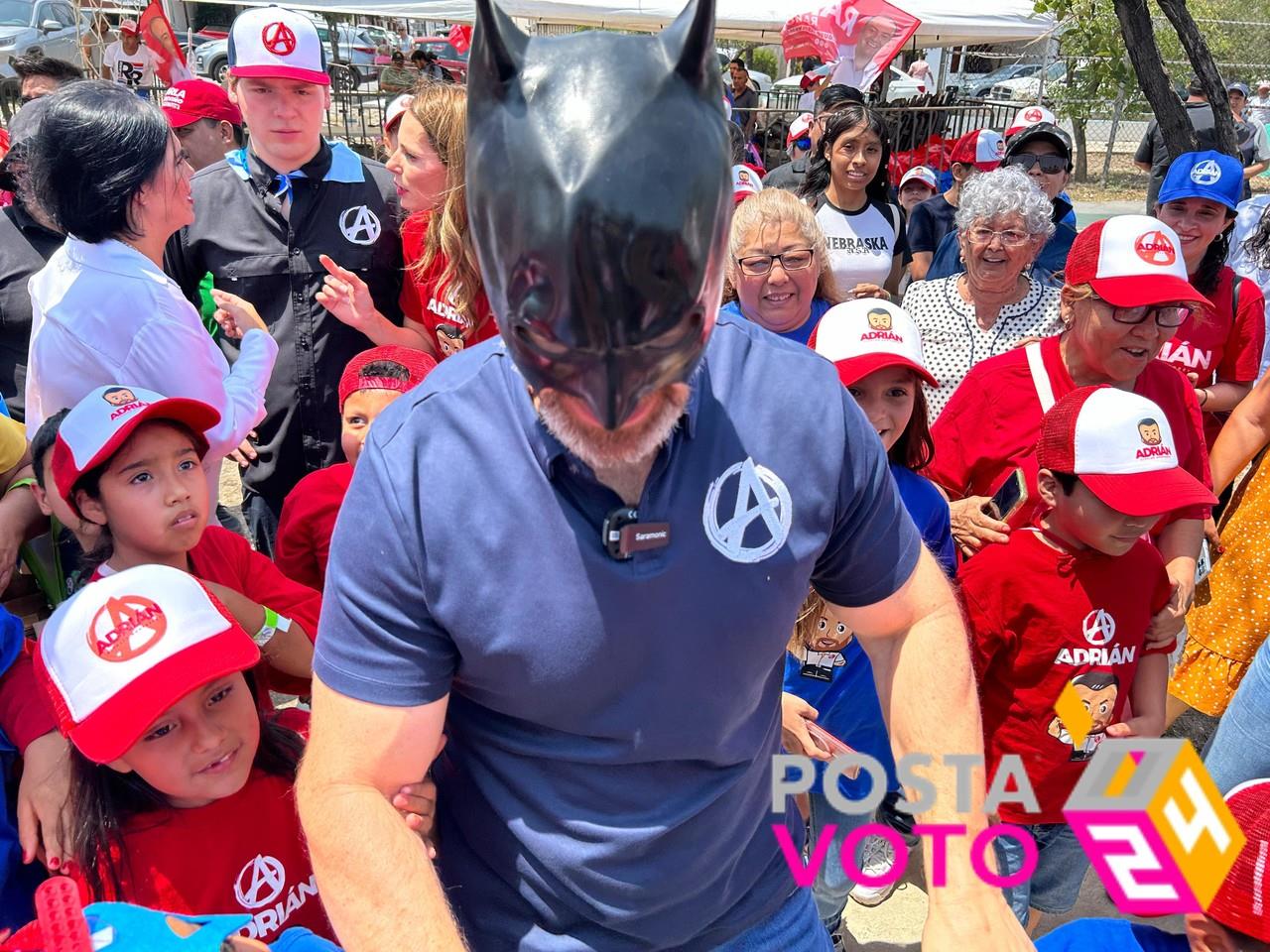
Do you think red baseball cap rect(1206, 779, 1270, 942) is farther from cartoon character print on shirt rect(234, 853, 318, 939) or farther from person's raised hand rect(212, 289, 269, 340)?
person's raised hand rect(212, 289, 269, 340)

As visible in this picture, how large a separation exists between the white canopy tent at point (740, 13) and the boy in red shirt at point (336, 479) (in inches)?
441

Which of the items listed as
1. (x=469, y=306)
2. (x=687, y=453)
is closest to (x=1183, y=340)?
(x=469, y=306)

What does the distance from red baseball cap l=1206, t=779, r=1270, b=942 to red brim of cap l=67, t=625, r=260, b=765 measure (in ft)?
5.93

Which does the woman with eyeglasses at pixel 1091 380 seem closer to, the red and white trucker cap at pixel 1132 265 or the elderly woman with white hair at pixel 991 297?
the red and white trucker cap at pixel 1132 265

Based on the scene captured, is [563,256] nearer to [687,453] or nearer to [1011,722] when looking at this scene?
[687,453]

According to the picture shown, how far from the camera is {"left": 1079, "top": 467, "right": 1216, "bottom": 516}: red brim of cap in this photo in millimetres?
2205

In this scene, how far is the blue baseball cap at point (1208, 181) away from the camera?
3.67 meters

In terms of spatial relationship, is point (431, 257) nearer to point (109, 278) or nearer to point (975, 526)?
point (109, 278)

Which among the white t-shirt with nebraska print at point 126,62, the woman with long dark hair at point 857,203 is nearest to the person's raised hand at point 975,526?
the woman with long dark hair at point 857,203

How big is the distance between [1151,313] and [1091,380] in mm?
230

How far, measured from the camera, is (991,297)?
3529 millimetres

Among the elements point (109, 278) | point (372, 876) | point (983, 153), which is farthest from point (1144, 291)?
point (983, 153)

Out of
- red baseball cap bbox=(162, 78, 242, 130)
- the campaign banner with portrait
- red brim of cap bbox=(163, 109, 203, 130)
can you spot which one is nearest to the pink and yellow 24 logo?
red baseball cap bbox=(162, 78, 242, 130)

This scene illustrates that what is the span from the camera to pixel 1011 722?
7.78 feet
